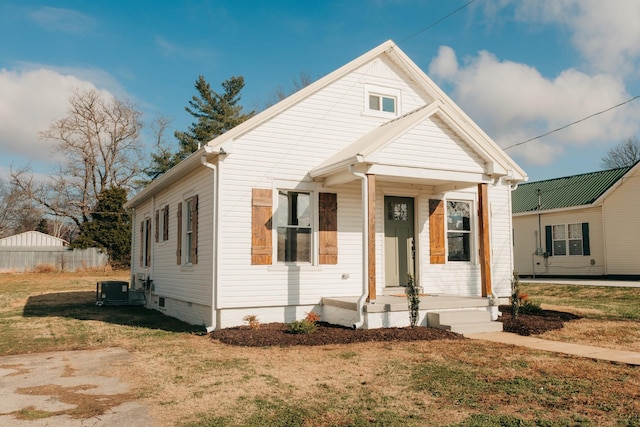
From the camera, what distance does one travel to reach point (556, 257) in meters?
25.0

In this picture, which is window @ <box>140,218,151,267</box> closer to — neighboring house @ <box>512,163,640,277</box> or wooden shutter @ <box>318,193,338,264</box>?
wooden shutter @ <box>318,193,338,264</box>

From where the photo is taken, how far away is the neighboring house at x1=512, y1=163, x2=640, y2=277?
2184 cm

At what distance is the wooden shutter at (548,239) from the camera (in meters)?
25.2

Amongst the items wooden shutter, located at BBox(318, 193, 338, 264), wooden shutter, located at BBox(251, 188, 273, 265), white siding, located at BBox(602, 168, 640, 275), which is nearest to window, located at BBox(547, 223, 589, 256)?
white siding, located at BBox(602, 168, 640, 275)

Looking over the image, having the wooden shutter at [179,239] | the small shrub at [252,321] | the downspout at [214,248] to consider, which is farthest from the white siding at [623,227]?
the downspout at [214,248]

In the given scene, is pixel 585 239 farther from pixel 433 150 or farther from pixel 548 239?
pixel 433 150

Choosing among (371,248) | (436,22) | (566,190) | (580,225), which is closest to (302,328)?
(371,248)

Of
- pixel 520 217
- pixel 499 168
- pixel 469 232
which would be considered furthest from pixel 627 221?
pixel 499 168

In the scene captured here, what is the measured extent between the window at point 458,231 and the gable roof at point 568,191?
492 inches

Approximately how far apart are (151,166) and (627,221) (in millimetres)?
34709

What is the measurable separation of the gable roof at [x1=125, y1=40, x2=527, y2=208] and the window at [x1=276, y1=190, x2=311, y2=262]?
161 centimetres

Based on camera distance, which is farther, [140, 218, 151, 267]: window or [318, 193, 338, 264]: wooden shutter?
[140, 218, 151, 267]: window

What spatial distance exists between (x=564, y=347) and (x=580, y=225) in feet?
58.3

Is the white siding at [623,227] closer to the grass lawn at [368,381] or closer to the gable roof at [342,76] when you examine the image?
the gable roof at [342,76]
